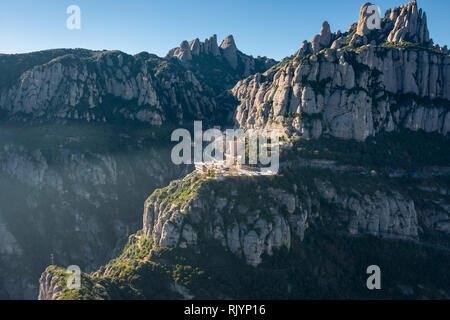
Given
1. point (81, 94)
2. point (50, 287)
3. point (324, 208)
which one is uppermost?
point (81, 94)

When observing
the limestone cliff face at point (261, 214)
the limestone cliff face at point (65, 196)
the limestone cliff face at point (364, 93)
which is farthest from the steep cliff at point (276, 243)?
the limestone cliff face at point (65, 196)

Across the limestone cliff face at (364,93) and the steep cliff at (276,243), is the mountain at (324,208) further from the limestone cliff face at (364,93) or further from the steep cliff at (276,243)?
the limestone cliff face at (364,93)

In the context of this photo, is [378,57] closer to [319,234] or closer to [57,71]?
[319,234]

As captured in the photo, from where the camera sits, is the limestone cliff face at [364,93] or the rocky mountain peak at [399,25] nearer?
the limestone cliff face at [364,93]

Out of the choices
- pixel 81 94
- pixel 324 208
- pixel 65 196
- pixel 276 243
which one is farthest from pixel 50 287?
pixel 81 94

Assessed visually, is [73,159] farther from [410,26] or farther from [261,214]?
[410,26]

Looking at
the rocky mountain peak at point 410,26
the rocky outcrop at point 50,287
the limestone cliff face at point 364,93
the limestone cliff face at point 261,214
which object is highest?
the rocky mountain peak at point 410,26

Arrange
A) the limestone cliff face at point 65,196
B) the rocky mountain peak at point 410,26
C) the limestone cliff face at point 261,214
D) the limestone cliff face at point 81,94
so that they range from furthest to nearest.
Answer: the limestone cliff face at point 81,94
the rocky mountain peak at point 410,26
the limestone cliff face at point 65,196
the limestone cliff face at point 261,214

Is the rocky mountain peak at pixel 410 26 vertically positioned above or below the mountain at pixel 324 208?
above
